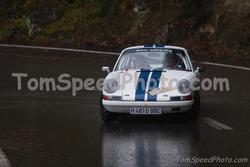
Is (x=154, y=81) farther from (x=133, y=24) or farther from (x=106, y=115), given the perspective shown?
(x=133, y=24)

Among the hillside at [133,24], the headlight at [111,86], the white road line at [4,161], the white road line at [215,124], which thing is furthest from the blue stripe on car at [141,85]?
the hillside at [133,24]

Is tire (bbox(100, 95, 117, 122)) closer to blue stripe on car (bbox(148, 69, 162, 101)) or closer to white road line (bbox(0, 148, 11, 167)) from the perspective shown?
blue stripe on car (bbox(148, 69, 162, 101))

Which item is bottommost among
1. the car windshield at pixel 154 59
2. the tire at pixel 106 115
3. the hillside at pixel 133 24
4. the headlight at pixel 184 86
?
the hillside at pixel 133 24

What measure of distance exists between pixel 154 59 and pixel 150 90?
55.9 inches

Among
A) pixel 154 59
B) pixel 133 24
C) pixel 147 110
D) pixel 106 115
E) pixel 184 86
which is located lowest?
pixel 133 24

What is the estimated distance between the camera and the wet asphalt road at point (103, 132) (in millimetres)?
8344

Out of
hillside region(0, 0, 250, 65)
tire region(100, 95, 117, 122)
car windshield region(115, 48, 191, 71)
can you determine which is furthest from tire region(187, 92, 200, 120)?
hillside region(0, 0, 250, 65)

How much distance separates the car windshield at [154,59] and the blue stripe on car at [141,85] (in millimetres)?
552

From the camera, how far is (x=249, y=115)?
11766 millimetres

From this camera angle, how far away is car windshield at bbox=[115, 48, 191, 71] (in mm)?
11945

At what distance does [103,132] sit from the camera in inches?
404

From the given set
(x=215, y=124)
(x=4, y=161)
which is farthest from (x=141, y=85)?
(x=4, y=161)

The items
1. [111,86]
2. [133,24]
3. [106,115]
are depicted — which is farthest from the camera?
[133,24]

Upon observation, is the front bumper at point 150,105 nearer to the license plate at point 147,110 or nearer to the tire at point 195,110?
the license plate at point 147,110
